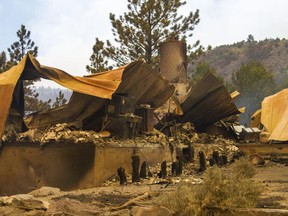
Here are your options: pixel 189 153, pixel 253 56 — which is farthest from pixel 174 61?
pixel 253 56

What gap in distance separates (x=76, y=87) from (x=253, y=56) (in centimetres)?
7682

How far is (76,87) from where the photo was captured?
9883 millimetres

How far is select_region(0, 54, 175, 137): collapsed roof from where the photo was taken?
9.87 metres

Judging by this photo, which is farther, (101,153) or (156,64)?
(156,64)

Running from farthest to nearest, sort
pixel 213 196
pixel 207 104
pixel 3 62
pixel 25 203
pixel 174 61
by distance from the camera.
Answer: pixel 3 62
pixel 174 61
pixel 207 104
pixel 25 203
pixel 213 196

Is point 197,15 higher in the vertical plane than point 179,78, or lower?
higher

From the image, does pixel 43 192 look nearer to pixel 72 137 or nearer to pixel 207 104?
pixel 72 137

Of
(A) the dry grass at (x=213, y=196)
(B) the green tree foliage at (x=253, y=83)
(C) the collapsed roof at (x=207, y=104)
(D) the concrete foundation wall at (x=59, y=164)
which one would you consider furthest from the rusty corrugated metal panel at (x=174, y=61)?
(B) the green tree foliage at (x=253, y=83)

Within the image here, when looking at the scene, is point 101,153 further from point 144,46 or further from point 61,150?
point 144,46

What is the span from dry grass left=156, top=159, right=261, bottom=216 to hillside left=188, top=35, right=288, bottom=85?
72692 millimetres

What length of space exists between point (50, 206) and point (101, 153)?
402 cm

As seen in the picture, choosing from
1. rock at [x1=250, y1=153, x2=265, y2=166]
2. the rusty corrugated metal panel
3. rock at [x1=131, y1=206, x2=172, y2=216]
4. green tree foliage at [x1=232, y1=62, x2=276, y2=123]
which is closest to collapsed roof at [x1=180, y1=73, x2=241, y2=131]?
rock at [x1=250, y1=153, x2=265, y2=166]

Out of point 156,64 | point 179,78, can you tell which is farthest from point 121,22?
point 179,78

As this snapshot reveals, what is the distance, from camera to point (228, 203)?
13.9 ft
